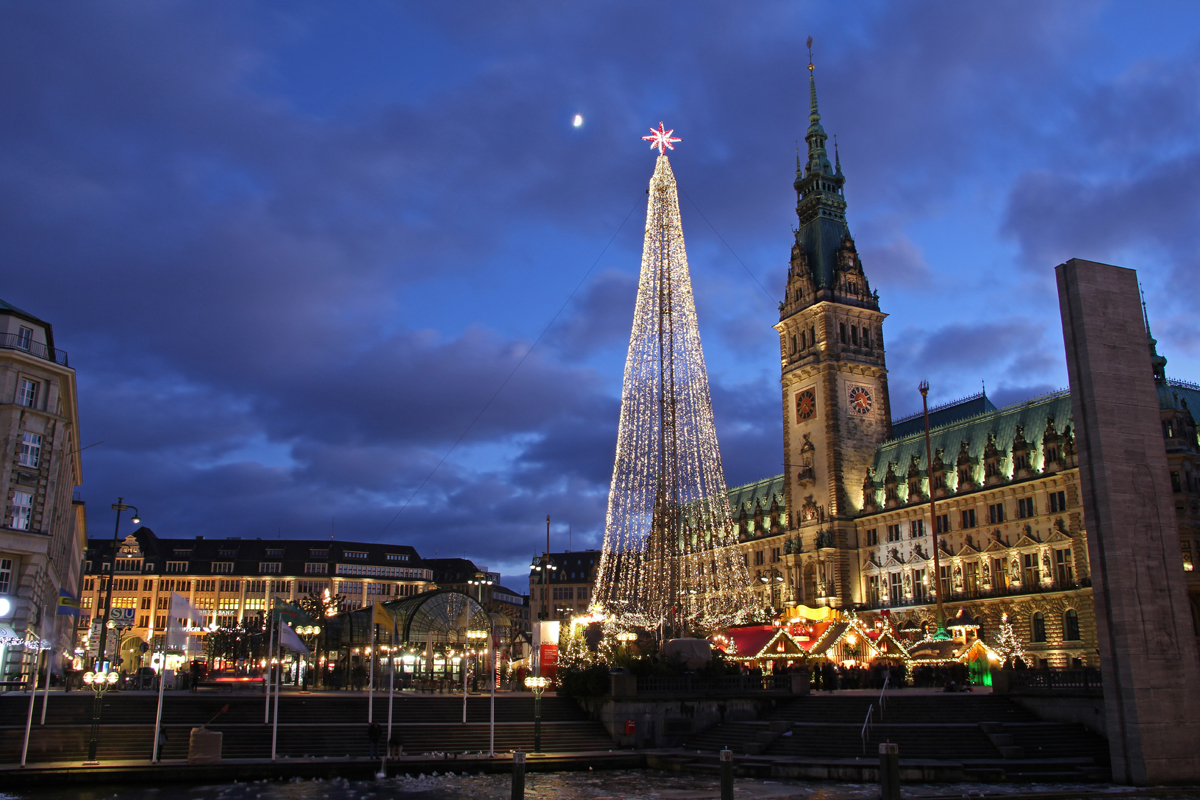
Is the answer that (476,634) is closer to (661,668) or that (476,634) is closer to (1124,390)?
(661,668)

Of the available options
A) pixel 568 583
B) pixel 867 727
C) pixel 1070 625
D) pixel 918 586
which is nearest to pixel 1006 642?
pixel 1070 625

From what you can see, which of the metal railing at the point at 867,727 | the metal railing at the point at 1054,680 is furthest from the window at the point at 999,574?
the metal railing at the point at 867,727

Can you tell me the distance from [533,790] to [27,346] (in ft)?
144

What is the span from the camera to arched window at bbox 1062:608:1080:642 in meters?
74.2

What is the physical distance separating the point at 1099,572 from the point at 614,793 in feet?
59.1

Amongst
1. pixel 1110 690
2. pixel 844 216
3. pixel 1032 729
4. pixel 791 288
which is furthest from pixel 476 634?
pixel 844 216

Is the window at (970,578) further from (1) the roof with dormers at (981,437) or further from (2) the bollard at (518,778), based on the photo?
(2) the bollard at (518,778)

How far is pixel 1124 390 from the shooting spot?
34.4m

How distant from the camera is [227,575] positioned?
6619 inches

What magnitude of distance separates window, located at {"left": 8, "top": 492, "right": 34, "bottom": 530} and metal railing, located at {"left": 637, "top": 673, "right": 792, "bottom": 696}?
121ft

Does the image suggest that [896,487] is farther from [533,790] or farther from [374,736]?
[533,790]

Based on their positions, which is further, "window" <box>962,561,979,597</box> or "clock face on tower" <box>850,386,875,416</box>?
"clock face on tower" <box>850,386,875,416</box>

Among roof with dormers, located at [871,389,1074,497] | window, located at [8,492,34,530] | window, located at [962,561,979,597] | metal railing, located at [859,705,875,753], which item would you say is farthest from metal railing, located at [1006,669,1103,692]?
window, located at [8,492,34,530]

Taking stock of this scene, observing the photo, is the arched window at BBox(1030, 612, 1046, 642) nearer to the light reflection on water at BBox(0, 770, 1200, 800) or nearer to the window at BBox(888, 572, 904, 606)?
the window at BBox(888, 572, 904, 606)
